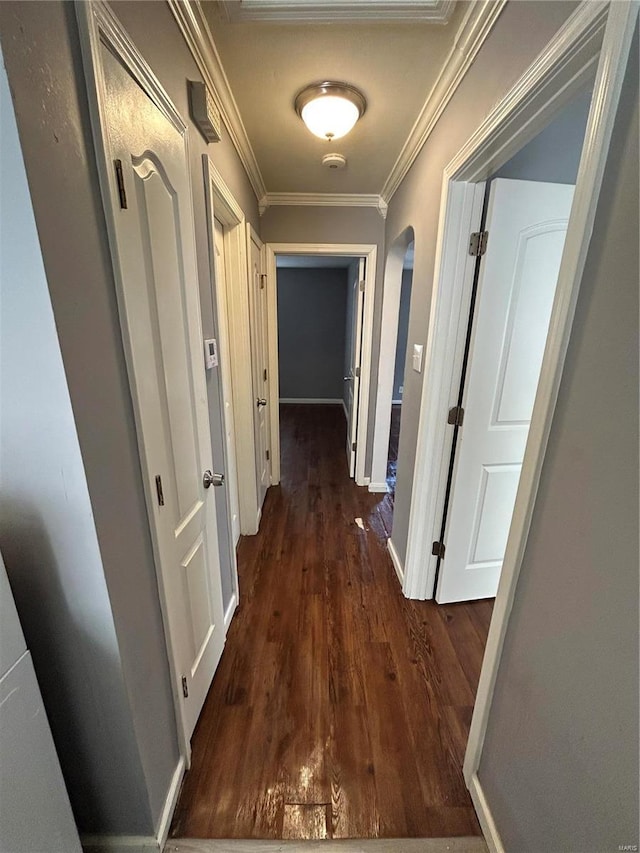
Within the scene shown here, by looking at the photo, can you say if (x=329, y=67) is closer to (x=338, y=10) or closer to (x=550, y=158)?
(x=338, y=10)

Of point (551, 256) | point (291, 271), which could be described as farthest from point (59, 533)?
point (291, 271)

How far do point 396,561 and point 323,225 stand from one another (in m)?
2.54

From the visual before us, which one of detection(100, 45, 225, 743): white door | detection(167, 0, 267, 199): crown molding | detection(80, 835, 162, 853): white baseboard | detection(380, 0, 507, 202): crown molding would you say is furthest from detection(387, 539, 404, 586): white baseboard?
detection(167, 0, 267, 199): crown molding

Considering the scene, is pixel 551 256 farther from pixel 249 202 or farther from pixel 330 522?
pixel 330 522

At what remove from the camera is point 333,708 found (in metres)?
1.37

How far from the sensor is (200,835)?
3.35ft

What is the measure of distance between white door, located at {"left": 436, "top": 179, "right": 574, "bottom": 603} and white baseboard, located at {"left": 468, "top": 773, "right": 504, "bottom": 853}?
0.82m

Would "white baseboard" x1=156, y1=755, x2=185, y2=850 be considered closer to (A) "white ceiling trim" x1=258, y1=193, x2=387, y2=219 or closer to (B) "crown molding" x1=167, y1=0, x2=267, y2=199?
(B) "crown molding" x1=167, y1=0, x2=267, y2=199

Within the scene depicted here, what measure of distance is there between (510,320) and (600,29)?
917 mm

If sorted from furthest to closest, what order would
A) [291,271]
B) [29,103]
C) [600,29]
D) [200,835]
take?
[291,271]
[200,835]
[600,29]
[29,103]

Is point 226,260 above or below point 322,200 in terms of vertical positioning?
below

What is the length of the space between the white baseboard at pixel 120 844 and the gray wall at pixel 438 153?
4.98 feet

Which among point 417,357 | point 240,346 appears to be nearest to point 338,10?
point 417,357

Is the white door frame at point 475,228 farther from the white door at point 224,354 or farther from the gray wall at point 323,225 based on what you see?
the gray wall at point 323,225
